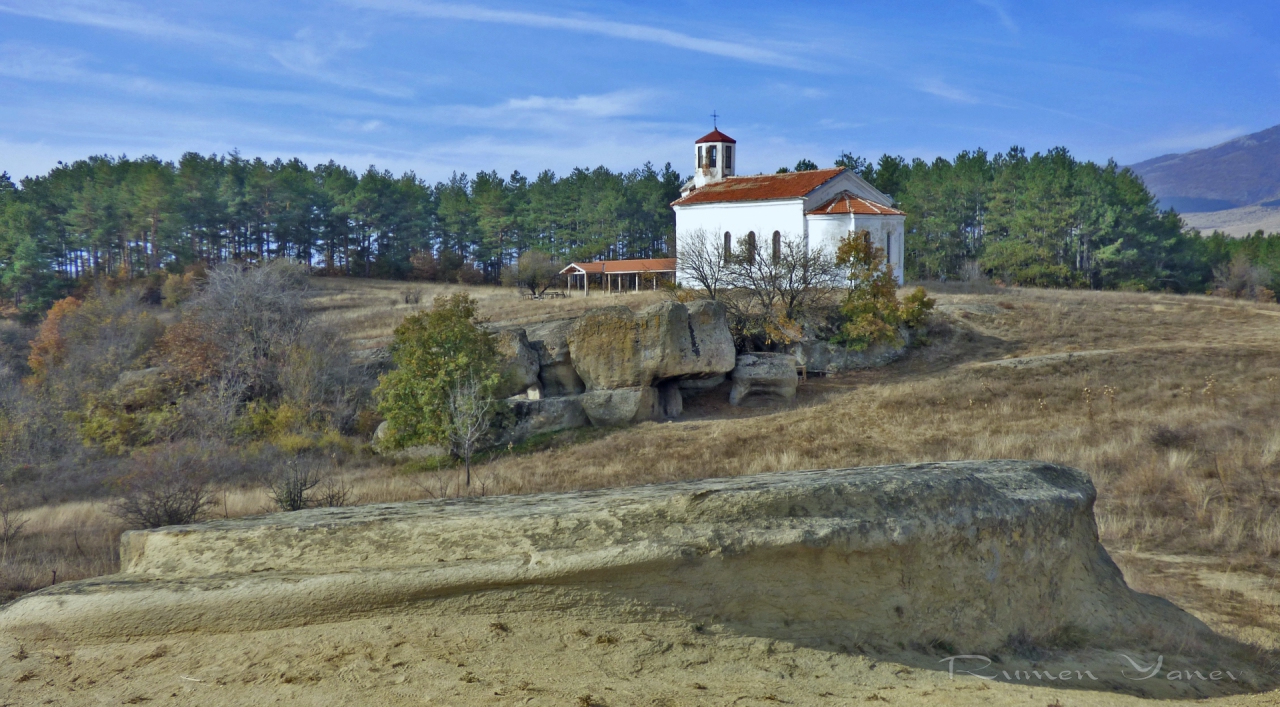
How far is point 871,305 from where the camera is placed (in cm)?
3148

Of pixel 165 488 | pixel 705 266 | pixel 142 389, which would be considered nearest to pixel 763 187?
pixel 705 266

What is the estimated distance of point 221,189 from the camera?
70.1 meters

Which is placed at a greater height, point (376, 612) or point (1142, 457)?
point (376, 612)

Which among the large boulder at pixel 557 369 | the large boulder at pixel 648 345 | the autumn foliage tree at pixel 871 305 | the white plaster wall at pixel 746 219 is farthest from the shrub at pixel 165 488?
the white plaster wall at pixel 746 219

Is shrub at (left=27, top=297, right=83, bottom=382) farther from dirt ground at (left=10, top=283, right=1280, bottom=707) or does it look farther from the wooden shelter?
the wooden shelter

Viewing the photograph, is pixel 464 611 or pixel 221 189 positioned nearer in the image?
pixel 464 611

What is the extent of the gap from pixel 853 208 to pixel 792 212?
3179 mm

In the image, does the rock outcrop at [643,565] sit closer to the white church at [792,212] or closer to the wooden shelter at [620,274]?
the white church at [792,212]

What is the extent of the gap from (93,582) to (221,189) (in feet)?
244

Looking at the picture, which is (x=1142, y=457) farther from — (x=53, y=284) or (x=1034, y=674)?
(x=53, y=284)

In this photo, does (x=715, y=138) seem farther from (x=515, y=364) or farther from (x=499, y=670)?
(x=499, y=670)

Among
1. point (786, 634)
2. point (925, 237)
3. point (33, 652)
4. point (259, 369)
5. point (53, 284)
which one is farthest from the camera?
point (925, 237)

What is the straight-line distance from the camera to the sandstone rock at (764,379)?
26.9 metres

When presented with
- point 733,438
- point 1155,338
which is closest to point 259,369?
point 733,438
